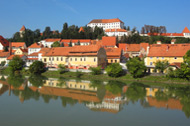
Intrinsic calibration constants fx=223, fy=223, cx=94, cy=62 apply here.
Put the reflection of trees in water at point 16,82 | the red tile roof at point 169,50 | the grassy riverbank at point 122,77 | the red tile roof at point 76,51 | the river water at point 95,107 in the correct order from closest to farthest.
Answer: the river water at point 95,107, the reflection of trees in water at point 16,82, the grassy riverbank at point 122,77, the red tile roof at point 169,50, the red tile roof at point 76,51

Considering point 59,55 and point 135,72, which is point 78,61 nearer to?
point 59,55

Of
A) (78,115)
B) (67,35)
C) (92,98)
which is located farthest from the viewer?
(67,35)

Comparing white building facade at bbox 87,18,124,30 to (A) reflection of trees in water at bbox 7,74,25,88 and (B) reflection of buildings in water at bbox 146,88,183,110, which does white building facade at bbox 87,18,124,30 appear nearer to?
(A) reflection of trees in water at bbox 7,74,25,88

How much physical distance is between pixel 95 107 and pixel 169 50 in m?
22.9

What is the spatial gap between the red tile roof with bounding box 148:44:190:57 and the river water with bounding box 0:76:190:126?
37.7 ft

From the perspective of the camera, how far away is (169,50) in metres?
35.9

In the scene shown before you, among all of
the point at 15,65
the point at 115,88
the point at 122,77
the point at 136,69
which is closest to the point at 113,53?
the point at 122,77

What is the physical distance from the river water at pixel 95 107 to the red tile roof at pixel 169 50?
11.5 metres

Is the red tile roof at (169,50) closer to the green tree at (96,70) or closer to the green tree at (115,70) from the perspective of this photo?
the green tree at (115,70)

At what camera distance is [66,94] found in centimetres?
2216

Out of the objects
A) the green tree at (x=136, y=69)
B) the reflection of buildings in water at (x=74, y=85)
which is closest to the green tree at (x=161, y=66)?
the green tree at (x=136, y=69)

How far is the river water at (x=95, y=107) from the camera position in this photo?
13.7 metres

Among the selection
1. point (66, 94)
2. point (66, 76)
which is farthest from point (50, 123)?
point (66, 76)

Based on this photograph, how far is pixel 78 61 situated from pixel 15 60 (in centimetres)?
1298
